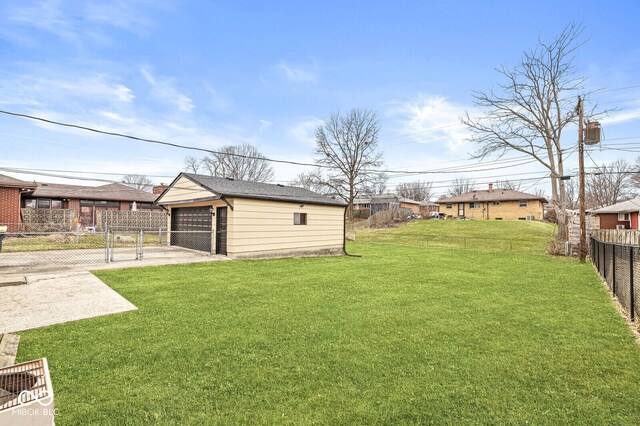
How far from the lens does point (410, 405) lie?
2561mm

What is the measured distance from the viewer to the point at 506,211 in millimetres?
37906

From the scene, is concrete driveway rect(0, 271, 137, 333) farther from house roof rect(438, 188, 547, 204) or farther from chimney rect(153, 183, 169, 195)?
house roof rect(438, 188, 547, 204)

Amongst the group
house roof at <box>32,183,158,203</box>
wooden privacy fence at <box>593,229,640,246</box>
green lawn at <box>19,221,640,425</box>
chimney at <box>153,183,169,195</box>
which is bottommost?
green lawn at <box>19,221,640,425</box>

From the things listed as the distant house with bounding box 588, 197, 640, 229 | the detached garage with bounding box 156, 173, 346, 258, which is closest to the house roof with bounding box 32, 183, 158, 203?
the detached garage with bounding box 156, 173, 346, 258

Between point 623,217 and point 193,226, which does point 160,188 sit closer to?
point 193,226

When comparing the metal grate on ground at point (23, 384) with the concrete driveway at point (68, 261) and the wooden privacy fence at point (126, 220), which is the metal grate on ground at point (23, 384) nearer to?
the concrete driveway at point (68, 261)

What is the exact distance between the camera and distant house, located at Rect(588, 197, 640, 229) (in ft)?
79.3

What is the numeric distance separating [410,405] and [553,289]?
22.9 feet

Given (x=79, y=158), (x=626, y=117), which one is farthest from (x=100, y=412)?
(x=626, y=117)

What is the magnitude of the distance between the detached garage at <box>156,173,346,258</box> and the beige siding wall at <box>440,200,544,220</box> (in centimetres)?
3081

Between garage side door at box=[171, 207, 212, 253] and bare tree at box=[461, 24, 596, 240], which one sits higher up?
bare tree at box=[461, 24, 596, 240]

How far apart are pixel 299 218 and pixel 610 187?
1960 inches

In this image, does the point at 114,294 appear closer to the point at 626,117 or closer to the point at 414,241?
the point at 414,241

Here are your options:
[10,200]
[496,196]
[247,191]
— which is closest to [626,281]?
[247,191]
